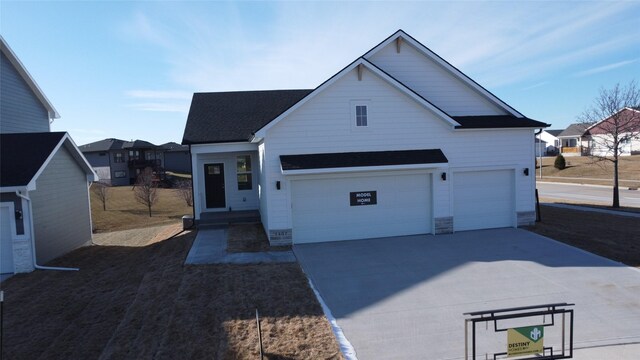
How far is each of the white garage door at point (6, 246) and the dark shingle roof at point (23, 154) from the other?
1198 mm

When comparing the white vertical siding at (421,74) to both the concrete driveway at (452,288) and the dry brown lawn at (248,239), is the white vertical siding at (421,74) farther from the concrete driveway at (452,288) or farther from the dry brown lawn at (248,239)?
the dry brown lawn at (248,239)

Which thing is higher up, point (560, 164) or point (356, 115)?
point (356, 115)

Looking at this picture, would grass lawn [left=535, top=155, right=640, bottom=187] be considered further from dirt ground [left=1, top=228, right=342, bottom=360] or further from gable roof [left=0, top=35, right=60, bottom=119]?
gable roof [left=0, top=35, right=60, bottom=119]

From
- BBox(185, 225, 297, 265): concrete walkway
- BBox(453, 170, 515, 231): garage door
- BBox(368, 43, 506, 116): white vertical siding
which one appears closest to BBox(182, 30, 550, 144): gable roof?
BBox(368, 43, 506, 116): white vertical siding

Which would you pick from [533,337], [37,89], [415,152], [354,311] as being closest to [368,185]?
[415,152]

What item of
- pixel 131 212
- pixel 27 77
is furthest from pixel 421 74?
pixel 131 212

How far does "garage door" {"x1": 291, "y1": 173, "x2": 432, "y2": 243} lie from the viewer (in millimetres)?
13555

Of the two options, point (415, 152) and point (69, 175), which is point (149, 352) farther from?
point (69, 175)

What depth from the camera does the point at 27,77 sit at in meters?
18.0

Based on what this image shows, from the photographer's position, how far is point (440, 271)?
33.7ft

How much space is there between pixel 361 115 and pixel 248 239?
5.59 metres

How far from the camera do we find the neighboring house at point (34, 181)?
11945mm

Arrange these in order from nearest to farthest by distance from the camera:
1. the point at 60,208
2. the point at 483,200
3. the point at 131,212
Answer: the point at 483,200 → the point at 60,208 → the point at 131,212

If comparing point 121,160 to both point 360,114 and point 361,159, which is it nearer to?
point 360,114
